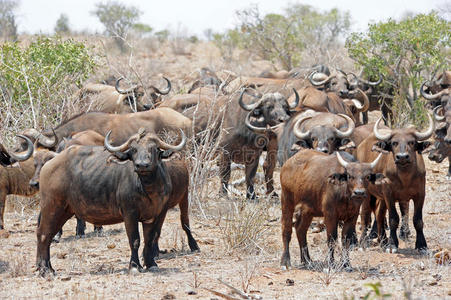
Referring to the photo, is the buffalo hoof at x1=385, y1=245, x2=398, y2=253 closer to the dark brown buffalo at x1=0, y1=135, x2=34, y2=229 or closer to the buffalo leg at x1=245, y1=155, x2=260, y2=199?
the buffalo leg at x1=245, y1=155, x2=260, y2=199

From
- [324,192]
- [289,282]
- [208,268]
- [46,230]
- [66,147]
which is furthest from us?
[66,147]

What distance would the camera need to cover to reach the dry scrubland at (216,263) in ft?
25.0

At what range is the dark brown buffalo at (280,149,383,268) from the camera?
8.33 m

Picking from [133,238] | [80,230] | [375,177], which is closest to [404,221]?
[375,177]

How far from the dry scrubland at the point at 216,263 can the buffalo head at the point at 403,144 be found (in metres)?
1.13

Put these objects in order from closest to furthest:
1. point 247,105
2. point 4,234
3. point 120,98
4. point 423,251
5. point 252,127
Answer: point 423,251 < point 4,234 < point 252,127 < point 247,105 < point 120,98

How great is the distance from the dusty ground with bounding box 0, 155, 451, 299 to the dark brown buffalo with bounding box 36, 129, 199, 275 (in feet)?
1.44

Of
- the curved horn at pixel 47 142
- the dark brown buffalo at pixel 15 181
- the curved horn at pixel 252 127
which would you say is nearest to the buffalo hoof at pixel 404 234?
the curved horn at pixel 252 127

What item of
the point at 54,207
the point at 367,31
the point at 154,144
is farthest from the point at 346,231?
the point at 367,31

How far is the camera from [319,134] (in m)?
10.8

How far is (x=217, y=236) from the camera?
10.9 m

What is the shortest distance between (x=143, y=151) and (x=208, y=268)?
150cm

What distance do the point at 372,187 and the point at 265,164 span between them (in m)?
3.84

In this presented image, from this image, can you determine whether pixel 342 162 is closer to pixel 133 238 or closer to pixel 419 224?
pixel 419 224
